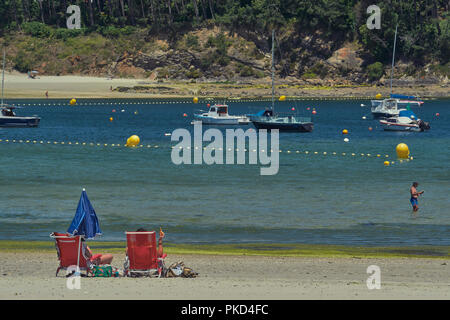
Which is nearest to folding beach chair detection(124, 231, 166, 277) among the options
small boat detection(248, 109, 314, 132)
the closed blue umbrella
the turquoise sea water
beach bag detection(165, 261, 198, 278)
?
beach bag detection(165, 261, 198, 278)

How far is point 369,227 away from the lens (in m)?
31.0

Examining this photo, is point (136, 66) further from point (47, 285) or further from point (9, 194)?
point (47, 285)

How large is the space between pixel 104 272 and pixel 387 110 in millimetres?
81835

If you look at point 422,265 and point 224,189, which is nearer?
point 422,265

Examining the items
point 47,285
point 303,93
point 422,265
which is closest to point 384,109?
point 303,93

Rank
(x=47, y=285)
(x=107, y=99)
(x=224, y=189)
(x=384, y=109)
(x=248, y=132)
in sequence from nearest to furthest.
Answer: (x=47, y=285) → (x=224, y=189) → (x=248, y=132) → (x=384, y=109) → (x=107, y=99)

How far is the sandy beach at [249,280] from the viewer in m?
18.1

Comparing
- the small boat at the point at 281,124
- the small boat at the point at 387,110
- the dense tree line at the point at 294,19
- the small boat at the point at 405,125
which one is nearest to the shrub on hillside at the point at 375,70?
the dense tree line at the point at 294,19

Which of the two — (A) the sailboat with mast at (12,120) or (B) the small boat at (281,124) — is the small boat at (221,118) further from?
(A) the sailboat with mast at (12,120)

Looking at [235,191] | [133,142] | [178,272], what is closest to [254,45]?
[133,142]

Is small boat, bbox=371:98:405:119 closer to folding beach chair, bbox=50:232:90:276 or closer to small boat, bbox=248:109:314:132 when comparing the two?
small boat, bbox=248:109:314:132

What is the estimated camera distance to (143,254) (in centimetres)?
2034

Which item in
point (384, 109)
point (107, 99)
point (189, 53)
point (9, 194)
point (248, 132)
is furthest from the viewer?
point (189, 53)

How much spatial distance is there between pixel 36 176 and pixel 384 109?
6022 cm
